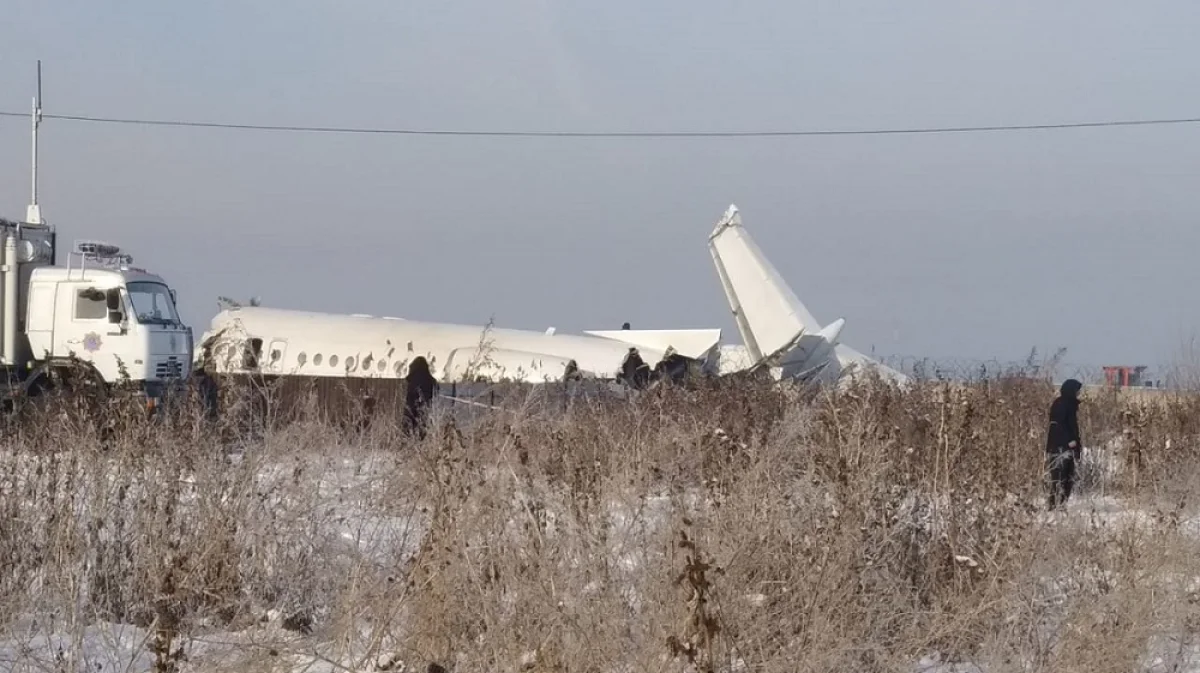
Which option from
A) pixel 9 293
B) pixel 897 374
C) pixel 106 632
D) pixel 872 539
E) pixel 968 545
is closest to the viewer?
pixel 106 632

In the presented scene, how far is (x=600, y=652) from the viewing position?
544 cm

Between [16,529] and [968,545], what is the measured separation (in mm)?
5116

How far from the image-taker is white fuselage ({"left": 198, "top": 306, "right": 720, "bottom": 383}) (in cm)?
2750

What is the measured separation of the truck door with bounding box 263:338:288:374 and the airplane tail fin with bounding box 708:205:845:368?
389 inches

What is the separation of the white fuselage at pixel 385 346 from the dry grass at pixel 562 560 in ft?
59.0

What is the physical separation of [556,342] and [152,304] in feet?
33.1

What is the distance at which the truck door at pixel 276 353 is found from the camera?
29281 mm

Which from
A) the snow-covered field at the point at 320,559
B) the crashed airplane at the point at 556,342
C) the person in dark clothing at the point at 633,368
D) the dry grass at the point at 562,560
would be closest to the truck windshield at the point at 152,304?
the crashed airplane at the point at 556,342

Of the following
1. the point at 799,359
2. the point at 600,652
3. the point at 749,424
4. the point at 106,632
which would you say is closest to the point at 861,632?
the point at 600,652

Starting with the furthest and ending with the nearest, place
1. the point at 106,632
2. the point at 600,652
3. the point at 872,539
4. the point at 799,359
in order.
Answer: the point at 799,359 < the point at 872,539 < the point at 106,632 < the point at 600,652

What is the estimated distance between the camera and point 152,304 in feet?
69.9

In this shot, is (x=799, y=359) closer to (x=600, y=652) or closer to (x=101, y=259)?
(x=101, y=259)

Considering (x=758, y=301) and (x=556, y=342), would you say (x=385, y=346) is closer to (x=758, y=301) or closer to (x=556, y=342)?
(x=556, y=342)

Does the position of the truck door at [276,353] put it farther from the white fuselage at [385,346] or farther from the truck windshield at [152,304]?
the truck windshield at [152,304]
